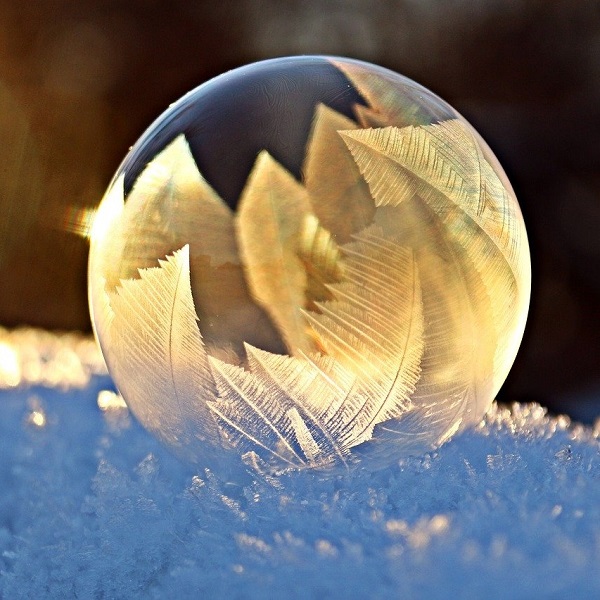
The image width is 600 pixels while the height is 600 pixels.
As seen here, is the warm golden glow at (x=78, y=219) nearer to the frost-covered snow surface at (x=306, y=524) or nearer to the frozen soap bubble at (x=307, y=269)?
the frost-covered snow surface at (x=306, y=524)

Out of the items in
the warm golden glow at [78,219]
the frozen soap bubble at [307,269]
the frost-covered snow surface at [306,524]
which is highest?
the frozen soap bubble at [307,269]

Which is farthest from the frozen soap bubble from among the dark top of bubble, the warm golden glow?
the warm golden glow

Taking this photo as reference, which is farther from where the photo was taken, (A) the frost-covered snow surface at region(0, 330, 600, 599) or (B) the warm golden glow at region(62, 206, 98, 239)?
(B) the warm golden glow at region(62, 206, 98, 239)

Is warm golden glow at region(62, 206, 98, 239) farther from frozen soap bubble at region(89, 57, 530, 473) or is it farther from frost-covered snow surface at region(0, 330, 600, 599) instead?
frozen soap bubble at region(89, 57, 530, 473)

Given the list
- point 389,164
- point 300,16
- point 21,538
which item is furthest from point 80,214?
point 389,164

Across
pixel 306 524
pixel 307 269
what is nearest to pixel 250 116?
pixel 307 269

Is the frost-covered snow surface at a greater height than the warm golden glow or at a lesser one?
greater

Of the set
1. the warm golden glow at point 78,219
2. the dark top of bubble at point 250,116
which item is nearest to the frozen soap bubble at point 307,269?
the dark top of bubble at point 250,116
